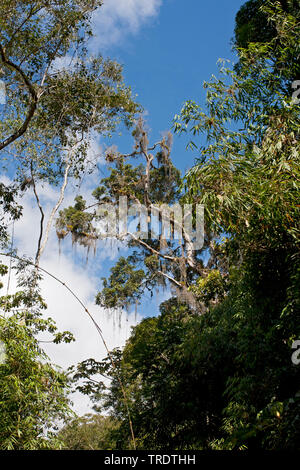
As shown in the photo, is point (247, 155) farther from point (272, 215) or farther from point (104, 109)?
point (104, 109)

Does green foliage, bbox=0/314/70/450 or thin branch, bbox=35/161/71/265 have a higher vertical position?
thin branch, bbox=35/161/71/265

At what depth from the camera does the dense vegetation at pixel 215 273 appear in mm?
2844

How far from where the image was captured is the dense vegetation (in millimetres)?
2844

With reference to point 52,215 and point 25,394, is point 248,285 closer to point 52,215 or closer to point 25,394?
point 25,394

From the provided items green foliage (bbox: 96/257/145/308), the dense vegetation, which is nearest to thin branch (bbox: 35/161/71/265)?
the dense vegetation

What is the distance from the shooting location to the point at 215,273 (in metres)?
6.96

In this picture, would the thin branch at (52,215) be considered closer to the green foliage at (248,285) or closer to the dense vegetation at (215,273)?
the dense vegetation at (215,273)

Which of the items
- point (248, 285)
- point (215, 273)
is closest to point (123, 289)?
point (215, 273)

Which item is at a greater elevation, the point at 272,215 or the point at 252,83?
the point at 252,83

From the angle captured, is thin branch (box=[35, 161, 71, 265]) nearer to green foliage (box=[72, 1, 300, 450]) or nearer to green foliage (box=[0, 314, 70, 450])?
→ green foliage (box=[72, 1, 300, 450])

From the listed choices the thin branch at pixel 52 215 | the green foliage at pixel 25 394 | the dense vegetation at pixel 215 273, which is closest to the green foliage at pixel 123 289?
the dense vegetation at pixel 215 273

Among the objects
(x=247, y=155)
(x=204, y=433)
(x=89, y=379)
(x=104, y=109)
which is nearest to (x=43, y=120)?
(x=104, y=109)
